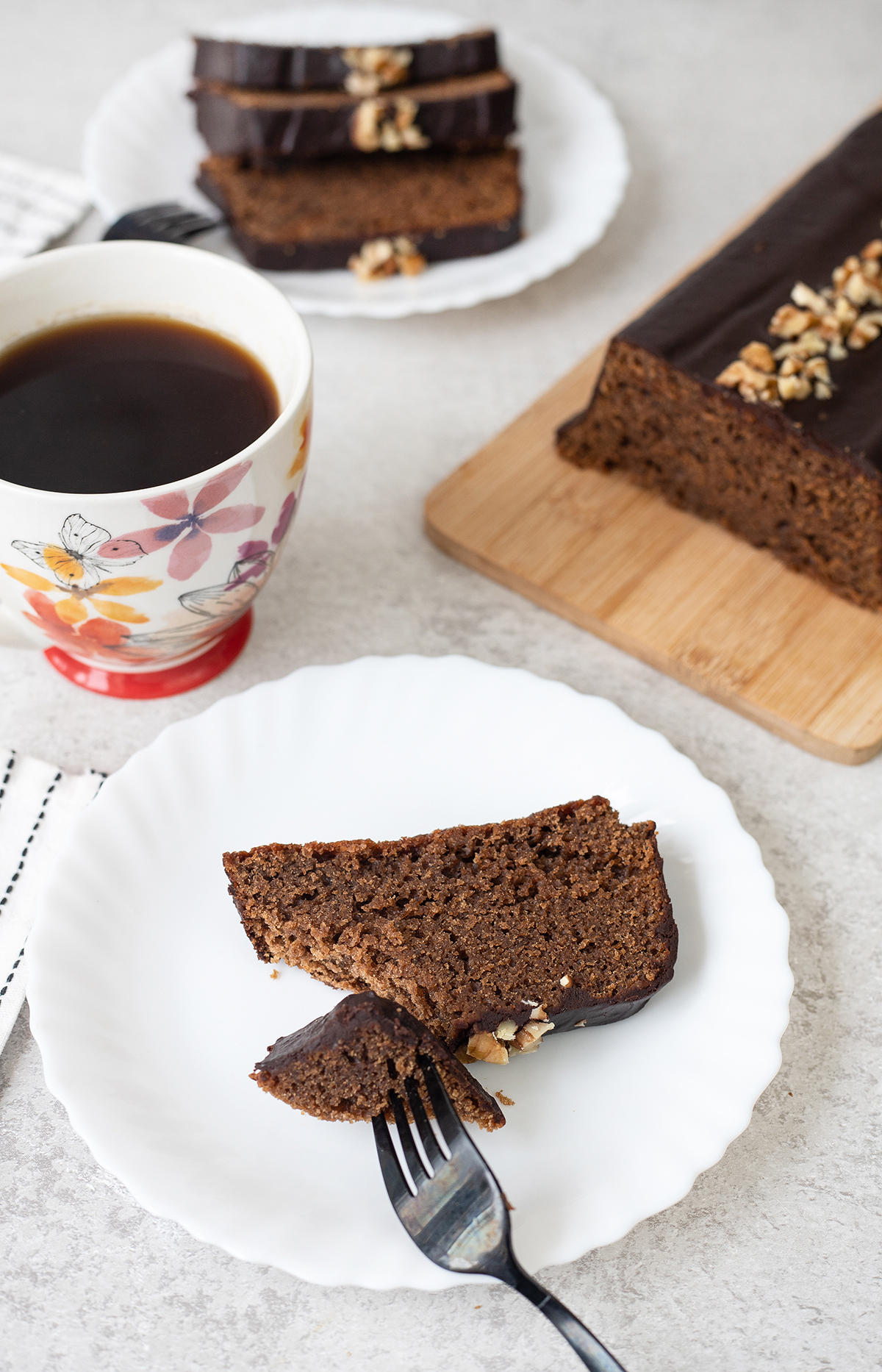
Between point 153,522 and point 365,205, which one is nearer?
point 153,522

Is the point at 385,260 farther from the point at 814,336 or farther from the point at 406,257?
the point at 814,336

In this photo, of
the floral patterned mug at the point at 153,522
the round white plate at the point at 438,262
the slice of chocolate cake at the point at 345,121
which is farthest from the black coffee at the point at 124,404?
the slice of chocolate cake at the point at 345,121

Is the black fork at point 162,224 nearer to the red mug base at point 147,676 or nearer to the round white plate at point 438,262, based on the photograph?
the round white plate at point 438,262

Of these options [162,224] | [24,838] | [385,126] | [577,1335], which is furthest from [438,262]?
[577,1335]

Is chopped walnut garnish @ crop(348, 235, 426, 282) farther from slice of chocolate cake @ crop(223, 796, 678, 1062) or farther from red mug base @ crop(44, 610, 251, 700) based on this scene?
slice of chocolate cake @ crop(223, 796, 678, 1062)

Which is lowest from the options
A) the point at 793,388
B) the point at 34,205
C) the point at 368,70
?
the point at 34,205

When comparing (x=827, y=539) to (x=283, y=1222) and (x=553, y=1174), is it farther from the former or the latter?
(x=283, y=1222)

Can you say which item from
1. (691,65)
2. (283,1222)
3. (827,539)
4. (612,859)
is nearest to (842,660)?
(827,539)

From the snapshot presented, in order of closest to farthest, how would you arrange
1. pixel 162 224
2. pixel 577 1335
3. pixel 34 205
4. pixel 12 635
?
pixel 577 1335, pixel 12 635, pixel 162 224, pixel 34 205
